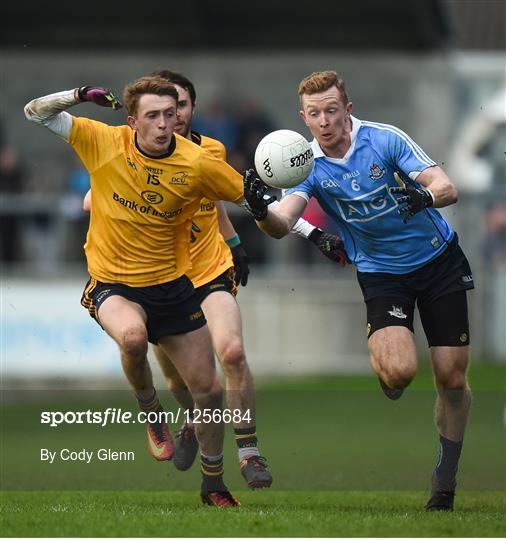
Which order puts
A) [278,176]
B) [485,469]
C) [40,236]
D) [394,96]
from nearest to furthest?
[278,176] → [485,469] → [40,236] → [394,96]

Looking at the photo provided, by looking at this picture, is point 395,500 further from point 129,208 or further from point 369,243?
point 129,208

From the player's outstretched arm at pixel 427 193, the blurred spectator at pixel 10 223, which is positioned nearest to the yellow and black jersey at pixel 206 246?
the player's outstretched arm at pixel 427 193

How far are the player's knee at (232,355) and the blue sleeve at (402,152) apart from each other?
5.79ft

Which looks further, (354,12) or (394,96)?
(354,12)

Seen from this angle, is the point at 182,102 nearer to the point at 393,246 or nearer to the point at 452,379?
the point at 393,246

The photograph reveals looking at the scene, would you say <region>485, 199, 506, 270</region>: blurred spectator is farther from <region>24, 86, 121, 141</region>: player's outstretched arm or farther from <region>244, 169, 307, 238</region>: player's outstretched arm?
<region>24, 86, 121, 141</region>: player's outstretched arm

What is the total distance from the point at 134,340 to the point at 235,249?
6.00ft

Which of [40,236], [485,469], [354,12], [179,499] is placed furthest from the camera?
[354,12]

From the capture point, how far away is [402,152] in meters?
9.79

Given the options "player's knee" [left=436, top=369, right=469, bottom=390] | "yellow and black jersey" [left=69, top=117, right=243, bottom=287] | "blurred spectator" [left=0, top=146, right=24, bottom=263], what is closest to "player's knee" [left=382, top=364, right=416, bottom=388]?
"player's knee" [left=436, top=369, right=469, bottom=390]

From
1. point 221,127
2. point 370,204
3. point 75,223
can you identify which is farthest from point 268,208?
point 75,223

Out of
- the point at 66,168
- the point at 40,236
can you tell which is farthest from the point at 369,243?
the point at 66,168

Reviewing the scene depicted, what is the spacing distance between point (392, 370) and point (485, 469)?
286 centimetres

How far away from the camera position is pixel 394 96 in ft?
68.4
